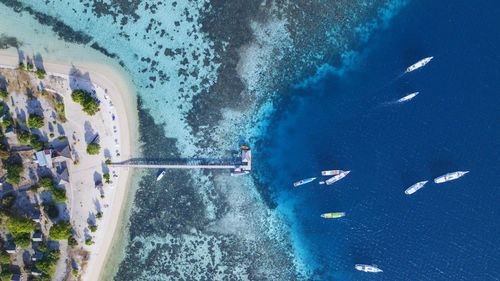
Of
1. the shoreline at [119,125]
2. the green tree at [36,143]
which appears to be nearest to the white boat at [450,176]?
the shoreline at [119,125]

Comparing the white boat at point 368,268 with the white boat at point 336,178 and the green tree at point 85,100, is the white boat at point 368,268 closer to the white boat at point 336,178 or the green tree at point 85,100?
the white boat at point 336,178

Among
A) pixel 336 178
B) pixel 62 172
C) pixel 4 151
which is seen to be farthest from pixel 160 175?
pixel 336 178

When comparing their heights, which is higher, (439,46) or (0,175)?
(439,46)

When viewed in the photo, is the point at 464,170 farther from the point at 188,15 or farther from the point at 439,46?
the point at 188,15

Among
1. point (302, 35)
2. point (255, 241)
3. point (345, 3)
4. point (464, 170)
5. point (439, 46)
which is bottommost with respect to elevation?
point (255, 241)

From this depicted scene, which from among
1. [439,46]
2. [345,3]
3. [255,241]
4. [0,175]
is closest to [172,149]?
[255,241]

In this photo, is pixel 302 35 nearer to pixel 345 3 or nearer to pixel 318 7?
pixel 318 7

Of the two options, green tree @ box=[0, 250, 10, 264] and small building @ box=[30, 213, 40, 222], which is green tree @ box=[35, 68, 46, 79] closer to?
small building @ box=[30, 213, 40, 222]

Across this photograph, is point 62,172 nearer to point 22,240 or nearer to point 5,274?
point 22,240
